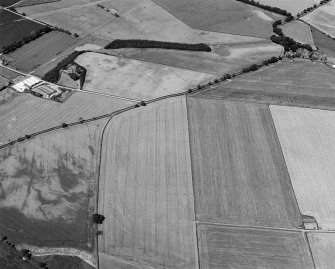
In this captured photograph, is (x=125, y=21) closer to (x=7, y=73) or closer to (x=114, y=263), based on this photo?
(x=7, y=73)

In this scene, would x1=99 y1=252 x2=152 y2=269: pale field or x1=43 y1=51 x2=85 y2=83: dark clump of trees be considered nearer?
x1=99 y1=252 x2=152 y2=269: pale field

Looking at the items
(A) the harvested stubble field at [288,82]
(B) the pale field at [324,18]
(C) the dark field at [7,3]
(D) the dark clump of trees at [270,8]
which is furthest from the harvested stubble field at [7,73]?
(B) the pale field at [324,18]

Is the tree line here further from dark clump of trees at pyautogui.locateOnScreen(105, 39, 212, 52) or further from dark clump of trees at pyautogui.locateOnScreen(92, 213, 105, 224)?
dark clump of trees at pyautogui.locateOnScreen(92, 213, 105, 224)

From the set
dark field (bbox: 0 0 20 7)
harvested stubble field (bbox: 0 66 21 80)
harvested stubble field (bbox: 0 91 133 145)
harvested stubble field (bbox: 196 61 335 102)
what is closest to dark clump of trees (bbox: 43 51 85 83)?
harvested stubble field (bbox: 0 91 133 145)

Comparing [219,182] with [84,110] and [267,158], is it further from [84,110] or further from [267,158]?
[84,110]

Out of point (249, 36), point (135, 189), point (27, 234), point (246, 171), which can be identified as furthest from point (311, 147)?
point (27, 234)

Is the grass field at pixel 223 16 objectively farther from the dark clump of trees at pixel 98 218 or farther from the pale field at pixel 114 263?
the pale field at pixel 114 263
